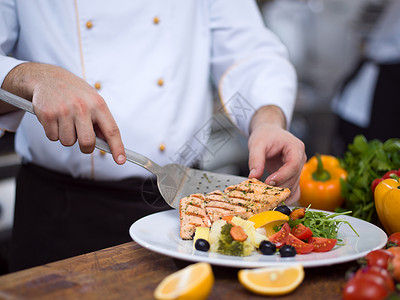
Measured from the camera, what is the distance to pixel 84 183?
5.61 ft

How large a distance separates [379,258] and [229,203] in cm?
50

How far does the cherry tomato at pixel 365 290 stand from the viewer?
2.86 ft

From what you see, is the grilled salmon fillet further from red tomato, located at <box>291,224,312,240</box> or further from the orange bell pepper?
the orange bell pepper

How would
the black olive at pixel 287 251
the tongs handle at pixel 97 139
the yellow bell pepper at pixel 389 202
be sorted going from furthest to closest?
the yellow bell pepper at pixel 389 202 → the tongs handle at pixel 97 139 → the black olive at pixel 287 251

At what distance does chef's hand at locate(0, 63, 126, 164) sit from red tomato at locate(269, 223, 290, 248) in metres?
0.50

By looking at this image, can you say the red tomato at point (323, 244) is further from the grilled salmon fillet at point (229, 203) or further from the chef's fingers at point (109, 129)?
the chef's fingers at point (109, 129)

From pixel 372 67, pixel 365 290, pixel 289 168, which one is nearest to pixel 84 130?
pixel 289 168

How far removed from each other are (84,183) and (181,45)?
2.32 feet

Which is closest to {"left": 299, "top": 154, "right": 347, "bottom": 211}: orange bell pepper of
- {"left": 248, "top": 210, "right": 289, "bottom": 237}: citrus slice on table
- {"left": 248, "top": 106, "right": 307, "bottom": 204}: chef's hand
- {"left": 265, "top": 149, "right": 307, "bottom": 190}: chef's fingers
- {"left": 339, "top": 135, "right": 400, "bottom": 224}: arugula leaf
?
{"left": 339, "top": 135, "right": 400, "bottom": 224}: arugula leaf

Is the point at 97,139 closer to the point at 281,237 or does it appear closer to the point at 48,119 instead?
the point at 48,119

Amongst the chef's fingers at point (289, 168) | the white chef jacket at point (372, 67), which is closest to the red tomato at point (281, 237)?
the chef's fingers at point (289, 168)

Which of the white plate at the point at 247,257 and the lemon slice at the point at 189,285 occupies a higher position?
the lemon slice at the point at 189,285

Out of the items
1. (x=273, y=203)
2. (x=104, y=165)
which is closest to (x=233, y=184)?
(x=273, y=203)

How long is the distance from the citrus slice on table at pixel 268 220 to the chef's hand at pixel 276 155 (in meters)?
0.19
